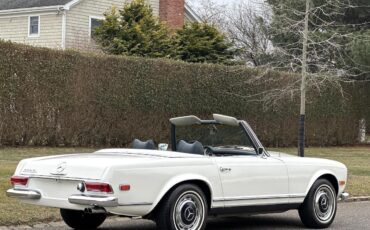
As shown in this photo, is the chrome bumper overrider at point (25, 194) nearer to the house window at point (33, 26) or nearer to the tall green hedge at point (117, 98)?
the tall green hedge at point (117, 98)

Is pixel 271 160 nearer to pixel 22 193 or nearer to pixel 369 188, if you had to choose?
pixel 22 193

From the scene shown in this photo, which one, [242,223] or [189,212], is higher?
[189,212]

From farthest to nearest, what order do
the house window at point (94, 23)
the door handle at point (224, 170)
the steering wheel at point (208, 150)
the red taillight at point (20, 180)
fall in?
the house window at point (94, 23), the steering wheel at point (208, 150), the door handle at point (224, 170), the red taillight at point (20, 180)

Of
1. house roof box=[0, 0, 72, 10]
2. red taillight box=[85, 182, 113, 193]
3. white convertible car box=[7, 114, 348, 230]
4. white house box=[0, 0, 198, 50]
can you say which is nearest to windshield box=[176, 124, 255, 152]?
white convertible car box=[7, 114, 348, 230]

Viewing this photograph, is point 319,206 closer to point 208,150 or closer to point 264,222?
point 264,222

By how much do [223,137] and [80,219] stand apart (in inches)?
84.2

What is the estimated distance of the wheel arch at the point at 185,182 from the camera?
313 inches

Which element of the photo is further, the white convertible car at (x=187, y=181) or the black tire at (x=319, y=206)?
the black tire at (x=319, y=206)

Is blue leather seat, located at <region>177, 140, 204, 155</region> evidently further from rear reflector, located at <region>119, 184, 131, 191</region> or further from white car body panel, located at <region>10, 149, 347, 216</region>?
rear reflector, located at <region>119, 184, 131, 191</region>

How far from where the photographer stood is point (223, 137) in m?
9.51

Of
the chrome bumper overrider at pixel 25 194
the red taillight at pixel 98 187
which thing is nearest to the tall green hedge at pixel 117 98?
the chrome bumper overrider at pixel 25 194

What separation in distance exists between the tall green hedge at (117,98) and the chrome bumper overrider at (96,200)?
13.3m

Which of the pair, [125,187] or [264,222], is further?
[264,222]

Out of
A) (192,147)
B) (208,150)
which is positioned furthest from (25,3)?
(192,147)
